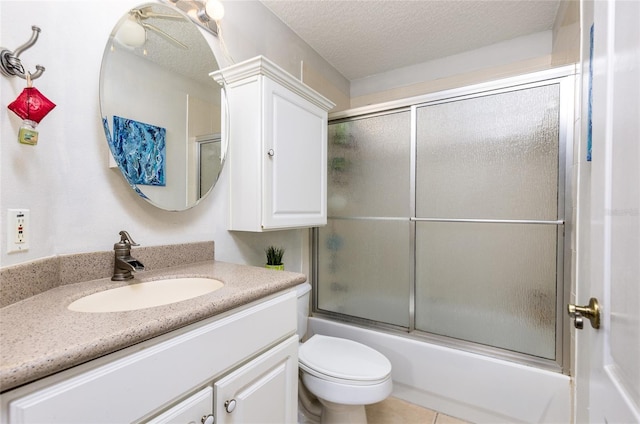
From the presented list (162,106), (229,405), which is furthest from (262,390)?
(162,106)

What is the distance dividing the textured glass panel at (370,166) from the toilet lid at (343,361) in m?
0.84

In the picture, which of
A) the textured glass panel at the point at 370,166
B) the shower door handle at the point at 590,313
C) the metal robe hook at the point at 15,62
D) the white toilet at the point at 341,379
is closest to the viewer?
the shower door handle at the point at 590,313

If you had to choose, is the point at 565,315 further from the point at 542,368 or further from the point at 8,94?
the point at 8,94

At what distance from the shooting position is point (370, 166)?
1972 millimetres

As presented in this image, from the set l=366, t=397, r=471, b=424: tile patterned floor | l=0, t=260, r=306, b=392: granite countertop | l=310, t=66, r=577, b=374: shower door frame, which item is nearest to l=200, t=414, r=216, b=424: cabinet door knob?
l=0, t=260, r=306, b=392: granite countertop

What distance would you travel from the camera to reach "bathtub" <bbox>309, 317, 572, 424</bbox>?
139 centimetres

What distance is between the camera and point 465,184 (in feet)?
5.45

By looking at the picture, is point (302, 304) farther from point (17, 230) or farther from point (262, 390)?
point (17, 230)

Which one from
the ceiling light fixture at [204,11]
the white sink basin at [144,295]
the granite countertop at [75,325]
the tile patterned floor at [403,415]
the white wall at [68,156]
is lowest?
the tile patterned floor at [403,415]

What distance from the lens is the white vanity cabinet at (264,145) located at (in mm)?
1352

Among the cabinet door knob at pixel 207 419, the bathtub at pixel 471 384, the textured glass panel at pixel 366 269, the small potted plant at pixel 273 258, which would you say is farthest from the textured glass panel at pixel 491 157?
the cabinet door knob at pixel 207 419

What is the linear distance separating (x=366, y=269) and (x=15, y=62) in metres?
1.83

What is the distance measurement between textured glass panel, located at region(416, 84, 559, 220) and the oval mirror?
1201 millimetres

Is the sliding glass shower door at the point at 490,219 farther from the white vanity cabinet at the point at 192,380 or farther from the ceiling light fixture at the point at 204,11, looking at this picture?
the ceiling light fixture at the point at 204,11
